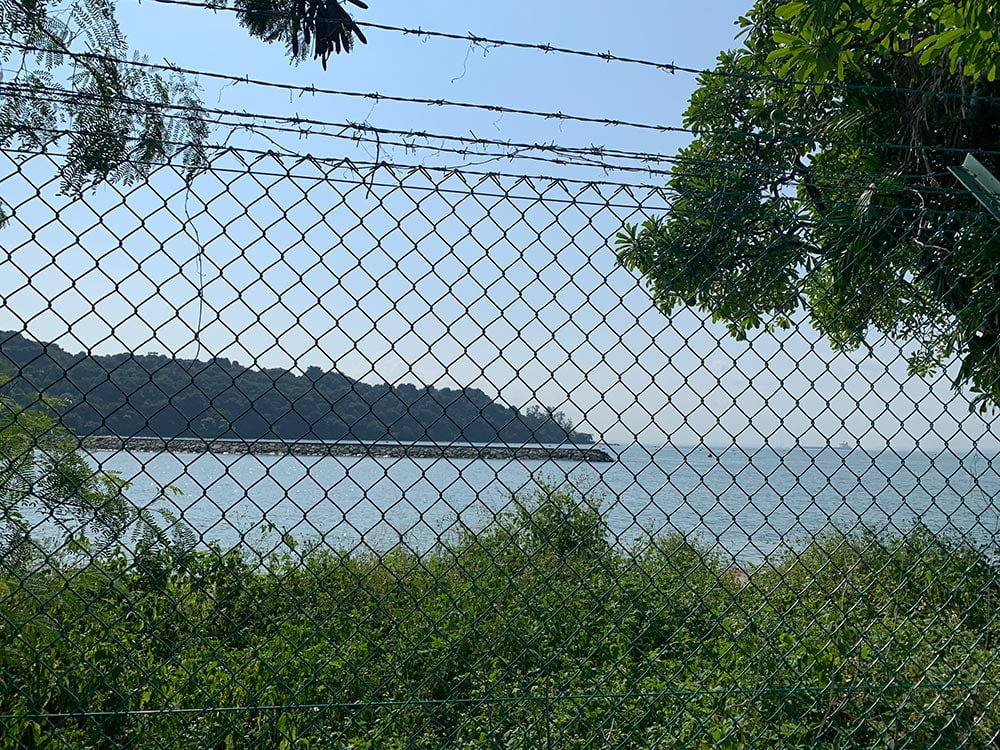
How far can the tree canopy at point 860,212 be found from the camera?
2400mm

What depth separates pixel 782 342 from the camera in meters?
2.28

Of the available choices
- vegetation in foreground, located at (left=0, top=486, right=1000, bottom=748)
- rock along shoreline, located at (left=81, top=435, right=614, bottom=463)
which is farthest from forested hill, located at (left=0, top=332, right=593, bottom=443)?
vegetation in foreground, located at (left=0, top=486, right=1000, bottom=748)

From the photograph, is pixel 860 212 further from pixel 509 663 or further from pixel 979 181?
pixel 509 663

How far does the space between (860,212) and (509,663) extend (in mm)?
1602

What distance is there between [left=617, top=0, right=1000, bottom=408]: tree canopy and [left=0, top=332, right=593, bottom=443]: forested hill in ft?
1.77

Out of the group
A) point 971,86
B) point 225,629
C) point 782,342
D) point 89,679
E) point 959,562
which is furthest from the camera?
point 959,562

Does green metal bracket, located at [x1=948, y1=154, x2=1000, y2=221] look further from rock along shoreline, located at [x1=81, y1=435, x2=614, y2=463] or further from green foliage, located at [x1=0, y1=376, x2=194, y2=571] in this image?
green foliage, located at [x1=0, y1=376, x2=194, y2=571]

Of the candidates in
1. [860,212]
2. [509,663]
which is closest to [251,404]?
[509,663]

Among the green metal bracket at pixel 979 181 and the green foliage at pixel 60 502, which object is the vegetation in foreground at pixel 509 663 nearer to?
the green foliage at pixel 60 502

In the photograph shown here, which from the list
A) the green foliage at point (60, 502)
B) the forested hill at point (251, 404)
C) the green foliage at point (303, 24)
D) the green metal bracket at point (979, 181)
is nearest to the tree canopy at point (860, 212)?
the green metal bracket at point (979, 181)

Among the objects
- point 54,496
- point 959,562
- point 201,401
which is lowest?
point 959,562

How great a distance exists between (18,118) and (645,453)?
1.71 meters

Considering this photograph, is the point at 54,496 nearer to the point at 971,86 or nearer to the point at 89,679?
the point at 89,679

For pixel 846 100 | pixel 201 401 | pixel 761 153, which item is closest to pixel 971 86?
pixel 846 100
